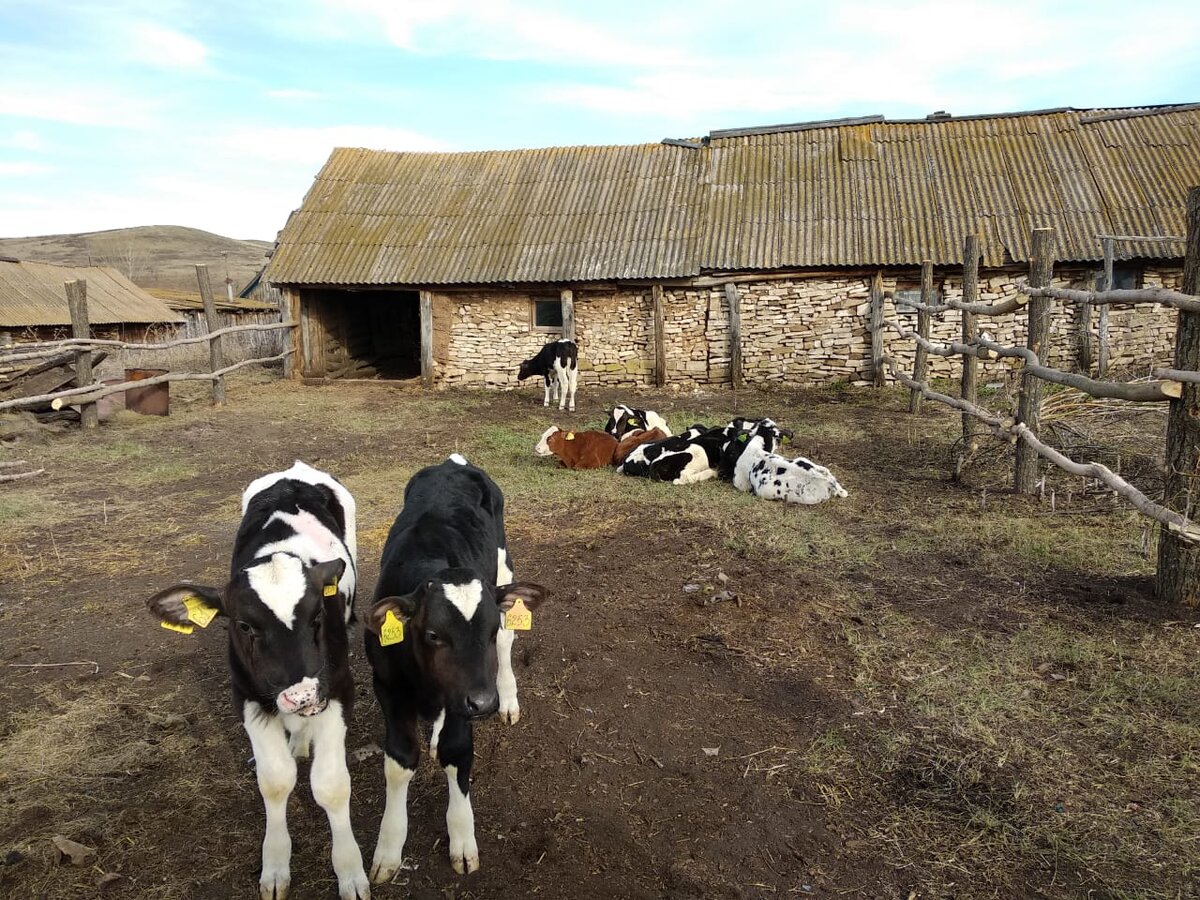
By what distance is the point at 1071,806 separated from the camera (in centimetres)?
341

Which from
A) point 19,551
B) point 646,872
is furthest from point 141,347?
point 646,872

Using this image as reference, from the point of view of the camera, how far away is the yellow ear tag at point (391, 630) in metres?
3.15

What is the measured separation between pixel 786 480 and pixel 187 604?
6.25 metres

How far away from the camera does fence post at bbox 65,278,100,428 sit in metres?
12.8

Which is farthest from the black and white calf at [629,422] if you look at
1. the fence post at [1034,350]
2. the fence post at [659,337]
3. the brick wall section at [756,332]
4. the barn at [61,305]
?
the barn at [61,305]

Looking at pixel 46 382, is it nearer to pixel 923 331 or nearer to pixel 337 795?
pixel 337 795

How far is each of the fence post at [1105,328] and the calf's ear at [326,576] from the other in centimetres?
1608

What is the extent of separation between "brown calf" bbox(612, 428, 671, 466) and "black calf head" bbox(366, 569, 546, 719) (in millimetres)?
6955

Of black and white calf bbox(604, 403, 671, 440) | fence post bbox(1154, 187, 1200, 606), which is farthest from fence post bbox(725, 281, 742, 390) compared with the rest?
fence post bbox(1154, 187, 1200, 606)

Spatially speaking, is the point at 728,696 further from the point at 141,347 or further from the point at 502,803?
the point at 141,347

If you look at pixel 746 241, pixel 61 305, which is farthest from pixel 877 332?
pixel 61 305

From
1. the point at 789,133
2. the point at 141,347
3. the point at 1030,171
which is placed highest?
the point at 789,133

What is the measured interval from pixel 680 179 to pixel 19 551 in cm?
1663

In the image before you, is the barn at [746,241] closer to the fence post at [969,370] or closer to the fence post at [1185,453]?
the fence post at [969,370]
